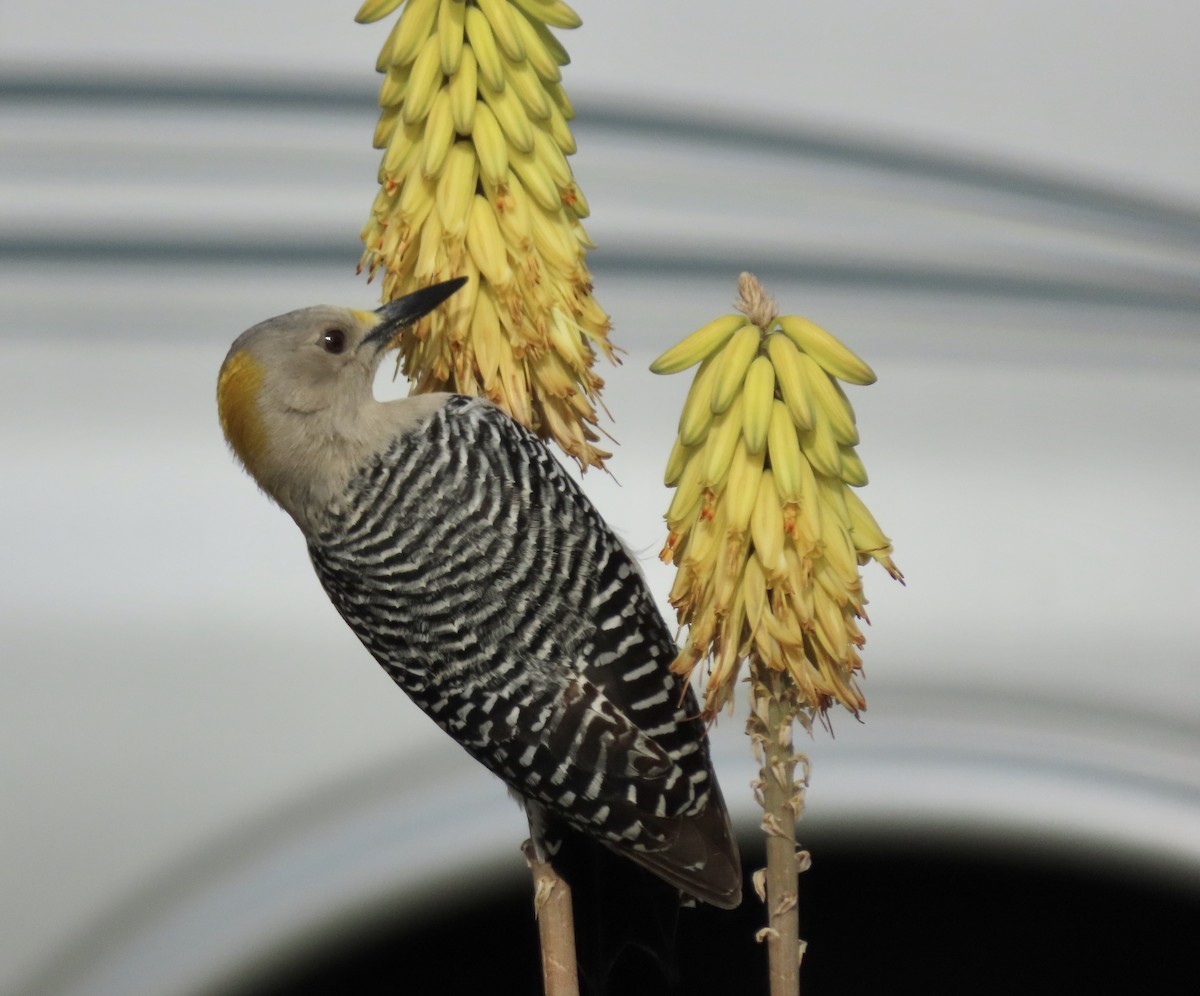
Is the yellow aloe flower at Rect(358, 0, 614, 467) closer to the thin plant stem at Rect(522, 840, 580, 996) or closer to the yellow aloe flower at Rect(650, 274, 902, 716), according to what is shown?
the yellow aloe flower at Rect(650, 274, 902, 716)

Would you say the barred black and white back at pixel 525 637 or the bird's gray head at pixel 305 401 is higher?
the bird's gray head at pixel 305 401

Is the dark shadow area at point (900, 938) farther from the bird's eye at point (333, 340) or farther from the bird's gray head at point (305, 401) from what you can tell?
the bird's eye at point (333, 340)

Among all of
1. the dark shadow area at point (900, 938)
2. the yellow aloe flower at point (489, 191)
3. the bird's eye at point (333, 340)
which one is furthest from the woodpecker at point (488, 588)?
the dark shadow area at point (900, 938)

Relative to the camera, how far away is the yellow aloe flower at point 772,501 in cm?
158

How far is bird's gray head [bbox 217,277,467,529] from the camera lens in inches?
82.0

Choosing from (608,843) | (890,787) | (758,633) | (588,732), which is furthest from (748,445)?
(890,787)

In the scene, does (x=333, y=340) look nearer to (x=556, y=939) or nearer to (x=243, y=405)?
(x=243, y=405)

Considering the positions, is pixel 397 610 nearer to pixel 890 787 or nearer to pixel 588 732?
pixel 588 732

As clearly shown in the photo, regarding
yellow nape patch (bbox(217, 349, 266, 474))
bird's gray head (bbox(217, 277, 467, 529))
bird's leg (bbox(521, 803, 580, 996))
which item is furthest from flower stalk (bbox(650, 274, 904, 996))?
yellow nape patch (bbox(217, 349, 266, 474))

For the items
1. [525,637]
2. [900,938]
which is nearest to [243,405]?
[525,637]

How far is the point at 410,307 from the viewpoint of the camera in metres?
1.85

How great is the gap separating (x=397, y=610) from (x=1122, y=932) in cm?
163

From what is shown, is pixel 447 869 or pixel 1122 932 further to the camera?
pixel 447 869

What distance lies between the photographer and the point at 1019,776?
134 inches
